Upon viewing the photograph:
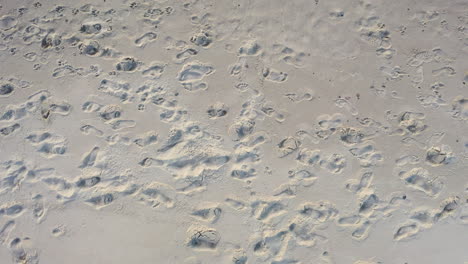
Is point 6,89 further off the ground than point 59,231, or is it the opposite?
point 6,89

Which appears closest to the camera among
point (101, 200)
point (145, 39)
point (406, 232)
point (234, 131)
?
point (406, 232)

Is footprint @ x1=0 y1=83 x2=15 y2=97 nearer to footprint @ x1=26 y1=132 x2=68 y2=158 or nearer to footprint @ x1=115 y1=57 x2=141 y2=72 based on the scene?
footprint @ x1=26 y1=132 x2=68 y2=158

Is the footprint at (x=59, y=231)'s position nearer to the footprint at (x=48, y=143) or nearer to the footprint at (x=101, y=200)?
the footprint at (x=101, y=200)

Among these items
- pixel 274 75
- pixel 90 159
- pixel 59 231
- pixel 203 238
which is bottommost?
pixel 59 231

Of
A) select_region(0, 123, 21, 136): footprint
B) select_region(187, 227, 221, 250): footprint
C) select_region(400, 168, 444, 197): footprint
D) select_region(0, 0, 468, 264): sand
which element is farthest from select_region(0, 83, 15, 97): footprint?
select_region(400, 168, 444, 197): footprint

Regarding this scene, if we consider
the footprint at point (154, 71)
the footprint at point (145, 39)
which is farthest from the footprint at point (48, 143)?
the footprint at point (145, 39)

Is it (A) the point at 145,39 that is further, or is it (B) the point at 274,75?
(A) the point at 145,39

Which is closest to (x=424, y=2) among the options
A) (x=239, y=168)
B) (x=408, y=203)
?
(x=408, y=203)

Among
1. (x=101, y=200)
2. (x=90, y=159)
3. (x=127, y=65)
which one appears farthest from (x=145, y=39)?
(x=101, y=200)

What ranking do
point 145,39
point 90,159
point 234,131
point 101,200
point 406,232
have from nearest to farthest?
point 406,232 < point 101,200 < point 90,159 < point 234,131 < point 145,39

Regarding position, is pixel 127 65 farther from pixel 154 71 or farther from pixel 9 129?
pixel 9 129
